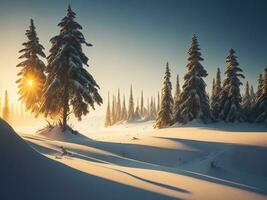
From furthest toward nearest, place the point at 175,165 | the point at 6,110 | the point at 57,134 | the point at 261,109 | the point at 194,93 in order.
→ the point at 6,110 → the point at 261,109 → the point at 194,93 → the point at 57,134 → the point at 175,165

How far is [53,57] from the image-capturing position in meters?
24.0

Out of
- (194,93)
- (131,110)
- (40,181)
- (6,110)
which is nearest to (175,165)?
(40,181)

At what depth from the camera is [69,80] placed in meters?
22.1

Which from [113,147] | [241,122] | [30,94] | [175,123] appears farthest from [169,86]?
[113,147]

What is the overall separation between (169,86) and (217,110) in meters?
9.92

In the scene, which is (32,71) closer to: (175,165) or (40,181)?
(175,165)

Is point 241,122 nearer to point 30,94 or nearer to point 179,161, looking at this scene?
point 179,161

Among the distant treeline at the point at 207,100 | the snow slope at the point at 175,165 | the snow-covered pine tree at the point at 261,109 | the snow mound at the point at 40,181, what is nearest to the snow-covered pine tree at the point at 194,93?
the distant treeline at the point at 207,100

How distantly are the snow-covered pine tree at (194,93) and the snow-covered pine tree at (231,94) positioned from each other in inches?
142

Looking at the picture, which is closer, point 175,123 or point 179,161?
point 179,161

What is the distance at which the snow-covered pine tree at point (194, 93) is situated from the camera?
34.9m

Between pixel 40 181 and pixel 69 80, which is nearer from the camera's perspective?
pixel 40 181

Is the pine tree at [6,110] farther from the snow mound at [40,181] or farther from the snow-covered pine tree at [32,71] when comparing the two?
the snow mound at [40,181]

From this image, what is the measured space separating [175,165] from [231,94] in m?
26.1
